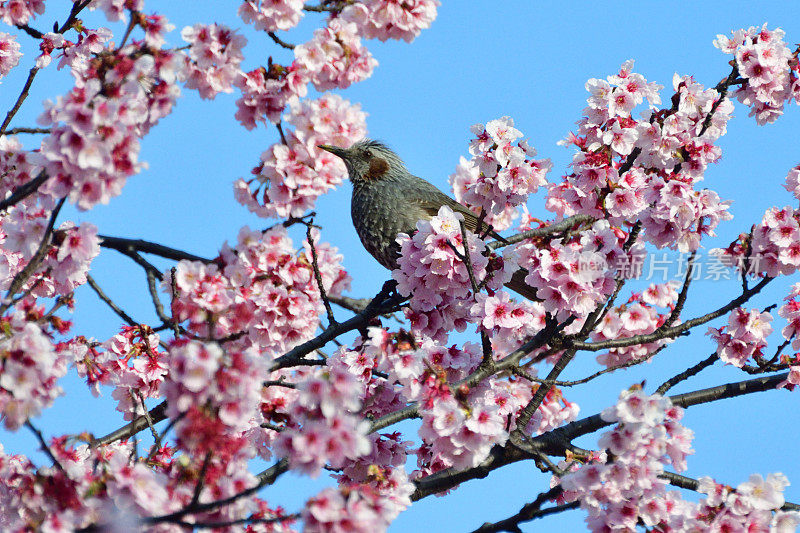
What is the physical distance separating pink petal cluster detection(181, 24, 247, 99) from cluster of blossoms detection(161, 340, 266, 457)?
133cm

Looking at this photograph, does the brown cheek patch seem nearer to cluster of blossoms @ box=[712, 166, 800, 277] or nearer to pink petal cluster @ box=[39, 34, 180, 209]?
cluster of blossoms @ box=[712, 166, 800, 277]

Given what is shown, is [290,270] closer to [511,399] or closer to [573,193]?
[511,399]

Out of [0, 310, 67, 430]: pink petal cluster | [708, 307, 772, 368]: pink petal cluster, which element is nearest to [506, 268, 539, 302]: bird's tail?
[708, 307, 772, 368]: pink petal cluster

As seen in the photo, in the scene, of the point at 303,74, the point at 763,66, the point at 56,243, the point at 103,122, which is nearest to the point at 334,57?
the point at 303,74

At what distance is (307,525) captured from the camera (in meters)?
2.74

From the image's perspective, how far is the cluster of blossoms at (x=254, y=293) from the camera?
3.25 m

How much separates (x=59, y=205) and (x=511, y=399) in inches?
106

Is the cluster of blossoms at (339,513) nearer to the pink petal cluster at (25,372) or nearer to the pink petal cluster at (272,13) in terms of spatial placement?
the pink petal cluster at (25,372)

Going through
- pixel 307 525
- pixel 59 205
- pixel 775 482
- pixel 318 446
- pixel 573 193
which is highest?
pixel 573 193

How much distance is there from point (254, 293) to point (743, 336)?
3089 millimetres

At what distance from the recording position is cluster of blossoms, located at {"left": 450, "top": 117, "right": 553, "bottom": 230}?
4.58m

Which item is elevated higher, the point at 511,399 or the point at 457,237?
the point at 457,237

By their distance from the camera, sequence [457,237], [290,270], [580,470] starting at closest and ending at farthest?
[580,470] → [290,270] → [457,237]

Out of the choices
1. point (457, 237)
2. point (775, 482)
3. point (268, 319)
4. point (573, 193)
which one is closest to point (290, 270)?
point (268, 319)
